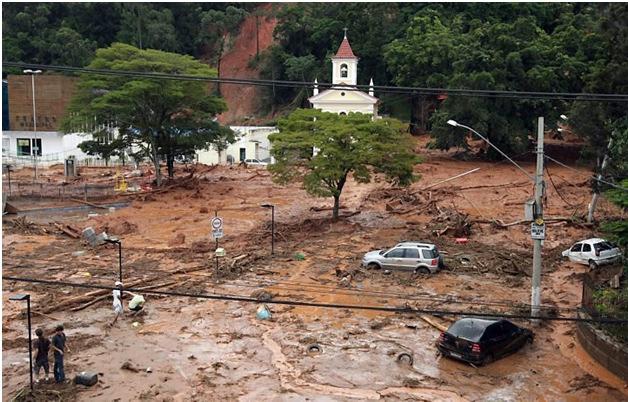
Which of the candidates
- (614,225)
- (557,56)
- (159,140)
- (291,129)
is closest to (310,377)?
(614,225)

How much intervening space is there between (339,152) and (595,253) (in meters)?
13.5

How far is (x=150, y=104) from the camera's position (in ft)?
162

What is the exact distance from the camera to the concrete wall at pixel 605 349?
1608 cm

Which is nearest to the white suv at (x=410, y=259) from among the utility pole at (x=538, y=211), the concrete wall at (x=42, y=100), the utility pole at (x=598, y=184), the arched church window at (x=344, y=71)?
the utility pole at (x=538, y=211)

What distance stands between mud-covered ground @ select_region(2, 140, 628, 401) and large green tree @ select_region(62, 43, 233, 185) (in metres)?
8.70

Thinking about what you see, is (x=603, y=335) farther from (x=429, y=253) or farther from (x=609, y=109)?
(x=609, y=109)

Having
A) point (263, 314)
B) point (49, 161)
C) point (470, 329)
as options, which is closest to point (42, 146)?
point (49, 161)

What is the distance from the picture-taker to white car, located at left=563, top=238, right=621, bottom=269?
26094 mm

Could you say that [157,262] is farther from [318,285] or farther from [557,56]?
[557,56]

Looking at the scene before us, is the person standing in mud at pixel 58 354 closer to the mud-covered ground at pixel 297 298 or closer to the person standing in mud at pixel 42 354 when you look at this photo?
the person standing in mud at pixel 42 354

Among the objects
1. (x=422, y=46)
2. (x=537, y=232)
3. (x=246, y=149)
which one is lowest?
(x=537, y=232)

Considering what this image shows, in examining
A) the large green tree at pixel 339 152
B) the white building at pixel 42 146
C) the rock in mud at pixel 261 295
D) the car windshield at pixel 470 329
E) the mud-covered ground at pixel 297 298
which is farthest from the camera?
the white building at pixel 42 146

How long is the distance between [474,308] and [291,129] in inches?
716

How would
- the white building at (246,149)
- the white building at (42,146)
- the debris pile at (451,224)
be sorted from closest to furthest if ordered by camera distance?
1. the debris pile at (451,224)
2. the white building at (246,149)
3. the white building at (42,146)
